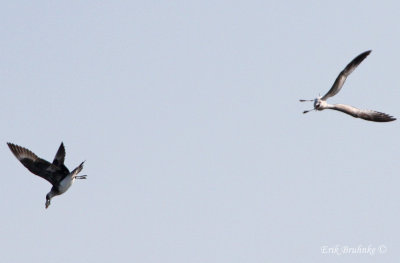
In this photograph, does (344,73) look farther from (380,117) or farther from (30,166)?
(30,166)

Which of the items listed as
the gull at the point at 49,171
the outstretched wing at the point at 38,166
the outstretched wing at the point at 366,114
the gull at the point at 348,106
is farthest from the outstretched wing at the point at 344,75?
the outstretched wing at the point at 38,166

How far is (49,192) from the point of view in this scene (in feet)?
127

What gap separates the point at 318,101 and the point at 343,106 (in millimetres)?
1996

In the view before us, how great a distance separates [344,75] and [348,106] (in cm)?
172

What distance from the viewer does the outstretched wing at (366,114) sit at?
28.0 metres

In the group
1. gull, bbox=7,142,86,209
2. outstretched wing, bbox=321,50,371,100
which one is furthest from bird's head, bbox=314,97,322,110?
gull, bbox=7,142,86,209

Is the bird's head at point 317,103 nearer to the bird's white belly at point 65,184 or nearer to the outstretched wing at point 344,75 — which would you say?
the outstretched wing at point 344,75

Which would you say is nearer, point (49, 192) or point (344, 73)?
point (344, 73)

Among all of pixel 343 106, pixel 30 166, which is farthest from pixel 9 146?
pixel 343 106

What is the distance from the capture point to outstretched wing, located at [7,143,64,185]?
3819 cm

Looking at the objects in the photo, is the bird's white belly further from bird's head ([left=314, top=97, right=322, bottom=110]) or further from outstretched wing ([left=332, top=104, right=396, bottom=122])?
bird's head ([left=314, top=97, right=322, bottom=110])

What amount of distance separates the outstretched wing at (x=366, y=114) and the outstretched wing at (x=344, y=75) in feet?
4.13

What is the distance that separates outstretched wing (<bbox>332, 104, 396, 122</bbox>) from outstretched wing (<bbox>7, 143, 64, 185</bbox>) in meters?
14.6

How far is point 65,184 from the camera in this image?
37969 mm
